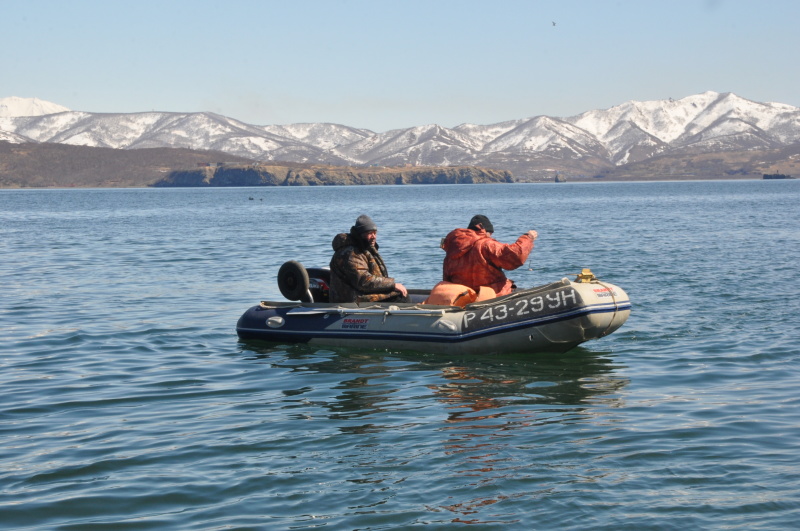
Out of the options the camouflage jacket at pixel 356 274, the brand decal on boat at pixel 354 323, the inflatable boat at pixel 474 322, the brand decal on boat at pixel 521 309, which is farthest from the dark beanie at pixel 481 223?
the brand decal on boat at pixel 354 323

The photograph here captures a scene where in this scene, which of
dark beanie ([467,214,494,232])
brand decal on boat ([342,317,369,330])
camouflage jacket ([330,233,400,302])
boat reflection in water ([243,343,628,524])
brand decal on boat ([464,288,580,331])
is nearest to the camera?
boat reflection in water ([243,343,628,524])

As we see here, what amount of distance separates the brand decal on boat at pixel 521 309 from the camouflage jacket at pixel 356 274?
1779mm

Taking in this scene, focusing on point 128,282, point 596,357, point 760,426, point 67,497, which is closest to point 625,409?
point 760,426

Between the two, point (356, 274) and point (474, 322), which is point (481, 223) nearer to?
point (474, 322)

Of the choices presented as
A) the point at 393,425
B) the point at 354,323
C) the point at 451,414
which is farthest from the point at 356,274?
the point at 393,425

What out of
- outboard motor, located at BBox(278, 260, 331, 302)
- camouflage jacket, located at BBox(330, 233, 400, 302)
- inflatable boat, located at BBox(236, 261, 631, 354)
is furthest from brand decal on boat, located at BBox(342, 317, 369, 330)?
outboard motor, located at BBox(278, 260, 331, 302)

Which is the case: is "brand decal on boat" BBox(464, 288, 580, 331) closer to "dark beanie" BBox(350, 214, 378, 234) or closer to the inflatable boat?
the inflatable boat

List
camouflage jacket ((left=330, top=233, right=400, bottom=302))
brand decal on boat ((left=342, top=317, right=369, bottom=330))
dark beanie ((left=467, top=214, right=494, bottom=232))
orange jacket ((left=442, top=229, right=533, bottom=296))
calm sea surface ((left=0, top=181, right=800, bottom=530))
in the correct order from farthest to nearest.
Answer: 1. camouflage jacket ((left=330, top=233, right=400, bottom=302))
2. brand decal on boat ((left=342, top=317, right=369, bottom=330))
3. dark beanie ((left=467, top=214, right=494, bottom=232))
4. orange jacket ((left=442, top=229, right=533, bottom=296))
5. calm sea surface ((left=0, top=181, right=800, bottom=530))

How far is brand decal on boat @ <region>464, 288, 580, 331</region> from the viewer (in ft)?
41.3

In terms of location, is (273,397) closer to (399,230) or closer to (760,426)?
(760,426)

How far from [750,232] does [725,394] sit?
106 feet

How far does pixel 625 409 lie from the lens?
10.3 meters

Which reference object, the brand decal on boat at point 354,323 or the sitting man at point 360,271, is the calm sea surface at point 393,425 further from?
the sitting man at point 360,271

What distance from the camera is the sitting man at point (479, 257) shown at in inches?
513
